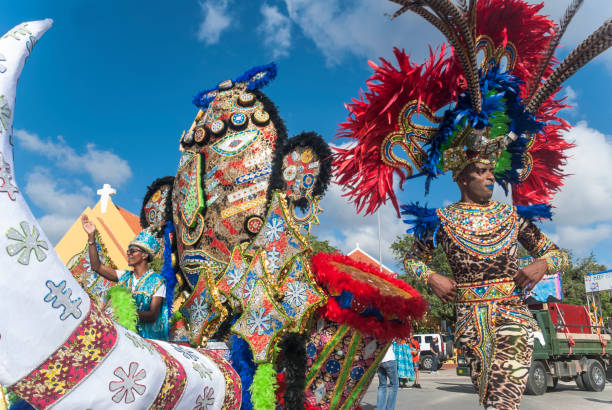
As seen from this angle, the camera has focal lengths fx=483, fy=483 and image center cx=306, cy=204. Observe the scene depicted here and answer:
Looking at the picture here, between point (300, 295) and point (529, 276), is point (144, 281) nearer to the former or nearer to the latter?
point (300, 295)

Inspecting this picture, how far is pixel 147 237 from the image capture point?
4062 mm

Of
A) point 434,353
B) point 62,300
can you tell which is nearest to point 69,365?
point 62,300

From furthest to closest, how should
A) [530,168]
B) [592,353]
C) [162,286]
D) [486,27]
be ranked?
[592,353], [162,286], [530,168], [486,27]

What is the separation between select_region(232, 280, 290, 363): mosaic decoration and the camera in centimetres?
232

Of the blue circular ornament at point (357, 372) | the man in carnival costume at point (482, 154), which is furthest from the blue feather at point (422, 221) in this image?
the blue circular ornament at point (357, 372)

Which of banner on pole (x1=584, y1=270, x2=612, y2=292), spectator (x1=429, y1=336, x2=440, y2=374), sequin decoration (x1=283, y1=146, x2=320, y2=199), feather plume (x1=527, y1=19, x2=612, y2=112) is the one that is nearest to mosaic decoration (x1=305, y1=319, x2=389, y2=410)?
sequin decoration (x1=283, y1=146, x2=320, y2=199)

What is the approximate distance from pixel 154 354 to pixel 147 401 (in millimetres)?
151

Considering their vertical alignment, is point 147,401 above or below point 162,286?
below

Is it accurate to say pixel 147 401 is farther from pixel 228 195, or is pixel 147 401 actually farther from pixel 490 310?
pixel 228 195

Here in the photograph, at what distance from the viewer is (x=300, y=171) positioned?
3.46 metres

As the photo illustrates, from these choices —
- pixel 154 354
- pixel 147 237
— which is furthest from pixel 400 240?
pixel 154 354

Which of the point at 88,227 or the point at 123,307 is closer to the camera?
the point at 123,307

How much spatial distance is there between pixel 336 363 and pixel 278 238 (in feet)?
2.49

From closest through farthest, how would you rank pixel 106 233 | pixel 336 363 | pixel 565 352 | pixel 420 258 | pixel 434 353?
1. pixel 336 363
2. pixel 420 258
3. pixel 565 352
4. pixel 106 233
5. pixel 434 353
